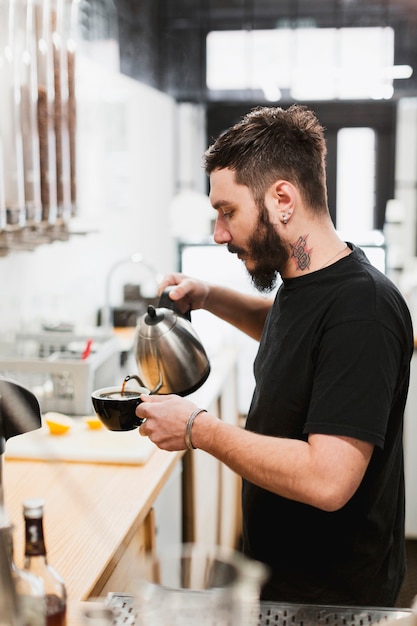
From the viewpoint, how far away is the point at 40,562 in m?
0.92

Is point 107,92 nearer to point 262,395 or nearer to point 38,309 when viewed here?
point 38,309

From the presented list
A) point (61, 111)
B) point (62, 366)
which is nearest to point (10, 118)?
point (61, 111)

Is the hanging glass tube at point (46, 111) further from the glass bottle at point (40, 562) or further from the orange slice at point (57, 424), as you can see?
the glass bottle at point (40, 562)

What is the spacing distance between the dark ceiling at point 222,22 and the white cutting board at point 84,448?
411 cm

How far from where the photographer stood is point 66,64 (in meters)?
2.99

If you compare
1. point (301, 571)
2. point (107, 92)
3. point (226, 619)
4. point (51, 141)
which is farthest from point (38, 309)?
point (226, 619)

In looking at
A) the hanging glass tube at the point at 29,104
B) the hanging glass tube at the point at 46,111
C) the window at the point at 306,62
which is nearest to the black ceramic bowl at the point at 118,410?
the hanging glass tube at the point at 29,104

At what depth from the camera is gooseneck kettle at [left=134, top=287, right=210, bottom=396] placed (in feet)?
5.81

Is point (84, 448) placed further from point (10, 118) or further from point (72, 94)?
point (72, 94)

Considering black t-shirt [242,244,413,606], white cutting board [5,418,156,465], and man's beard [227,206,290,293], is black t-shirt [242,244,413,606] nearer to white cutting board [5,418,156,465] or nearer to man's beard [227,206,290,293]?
man's beard [227,206,290,293]

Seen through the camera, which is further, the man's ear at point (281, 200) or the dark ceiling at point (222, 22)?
the dark ceiling at point (222, 22)

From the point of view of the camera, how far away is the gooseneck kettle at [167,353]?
177 centimetres

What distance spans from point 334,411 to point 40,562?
594 millimetres

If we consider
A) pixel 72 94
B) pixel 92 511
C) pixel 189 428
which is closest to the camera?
pixel 189 428
